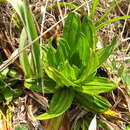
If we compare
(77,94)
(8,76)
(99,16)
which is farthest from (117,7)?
(8,76)

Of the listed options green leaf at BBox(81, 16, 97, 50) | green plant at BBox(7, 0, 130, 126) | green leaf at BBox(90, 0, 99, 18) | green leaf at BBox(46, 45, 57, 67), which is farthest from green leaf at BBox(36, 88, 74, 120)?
green leaf at BBox(90, 0, 99, 18)

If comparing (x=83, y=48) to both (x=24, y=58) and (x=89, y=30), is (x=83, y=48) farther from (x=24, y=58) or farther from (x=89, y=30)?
(x=24, y=58)

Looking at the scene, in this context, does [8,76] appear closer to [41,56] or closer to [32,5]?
[41,56]

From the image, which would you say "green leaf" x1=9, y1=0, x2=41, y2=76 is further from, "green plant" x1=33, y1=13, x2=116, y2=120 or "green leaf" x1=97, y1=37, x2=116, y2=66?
"green leaf" x1=97, y1=37, x2=116, y2=66

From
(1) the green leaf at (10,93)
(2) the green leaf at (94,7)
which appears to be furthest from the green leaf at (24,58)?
(2) the green leaf at (94,7)

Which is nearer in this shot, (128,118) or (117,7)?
(128,118)

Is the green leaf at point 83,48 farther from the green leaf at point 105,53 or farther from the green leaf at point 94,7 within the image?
the green leaf at point 94,7
